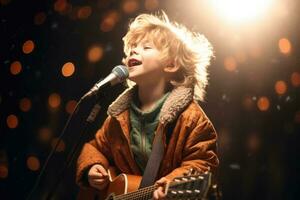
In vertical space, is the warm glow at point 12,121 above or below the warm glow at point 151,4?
below

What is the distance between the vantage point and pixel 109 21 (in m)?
2.14

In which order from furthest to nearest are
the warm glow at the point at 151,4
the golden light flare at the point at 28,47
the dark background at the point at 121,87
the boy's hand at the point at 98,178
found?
1. the golden light flare at the point at 28,47
2. the warm glow at the point at 151,4
3. the dark background at the point at 121,87
4. the boy's hand at the point at 98,178

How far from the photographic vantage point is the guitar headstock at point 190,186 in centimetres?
127

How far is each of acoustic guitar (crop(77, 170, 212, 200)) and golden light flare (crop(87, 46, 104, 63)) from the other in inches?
23.5

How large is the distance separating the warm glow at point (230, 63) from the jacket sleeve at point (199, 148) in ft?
1.26

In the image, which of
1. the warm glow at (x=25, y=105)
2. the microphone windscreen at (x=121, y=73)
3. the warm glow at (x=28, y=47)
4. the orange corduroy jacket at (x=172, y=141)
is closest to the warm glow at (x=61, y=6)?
the warm glow at (x=28, y=47)

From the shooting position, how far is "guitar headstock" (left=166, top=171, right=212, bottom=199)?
127cm

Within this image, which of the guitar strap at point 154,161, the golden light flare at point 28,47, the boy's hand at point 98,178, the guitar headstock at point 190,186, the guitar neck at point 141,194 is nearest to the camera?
the guitar headstock at point 190,186

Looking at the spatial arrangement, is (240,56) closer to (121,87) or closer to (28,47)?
(121,87)

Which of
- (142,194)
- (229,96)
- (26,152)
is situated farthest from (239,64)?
(26,152)

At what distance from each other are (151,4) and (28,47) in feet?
1.95

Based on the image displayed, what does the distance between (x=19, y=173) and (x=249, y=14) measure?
1.19m

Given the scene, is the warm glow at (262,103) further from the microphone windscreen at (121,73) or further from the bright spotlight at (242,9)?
the microphone windscreen at (121,73)

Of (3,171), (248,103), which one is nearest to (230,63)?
(248,103)
